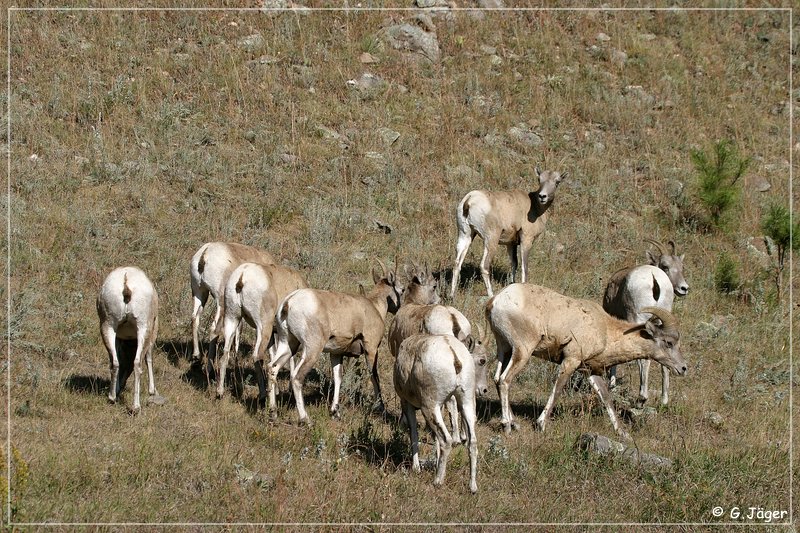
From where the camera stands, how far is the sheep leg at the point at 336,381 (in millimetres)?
11594

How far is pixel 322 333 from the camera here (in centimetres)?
1119

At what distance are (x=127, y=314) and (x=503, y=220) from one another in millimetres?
7845

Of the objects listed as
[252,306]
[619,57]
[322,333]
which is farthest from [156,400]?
[619,57]

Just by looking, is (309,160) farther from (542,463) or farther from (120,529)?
(120,529)

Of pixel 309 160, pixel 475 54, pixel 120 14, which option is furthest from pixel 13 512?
pixel 475 54

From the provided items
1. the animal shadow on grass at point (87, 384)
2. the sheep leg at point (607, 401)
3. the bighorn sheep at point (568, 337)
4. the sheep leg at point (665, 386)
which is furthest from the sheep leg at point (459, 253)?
the animal shadow on grass at point (87, 384)

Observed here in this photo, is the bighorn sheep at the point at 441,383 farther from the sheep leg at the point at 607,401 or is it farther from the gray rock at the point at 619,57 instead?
the gray rock at the point at 619,57

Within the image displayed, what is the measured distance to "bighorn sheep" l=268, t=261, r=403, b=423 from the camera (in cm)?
1110

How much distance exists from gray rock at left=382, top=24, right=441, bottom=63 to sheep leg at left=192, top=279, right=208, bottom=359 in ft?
38.8

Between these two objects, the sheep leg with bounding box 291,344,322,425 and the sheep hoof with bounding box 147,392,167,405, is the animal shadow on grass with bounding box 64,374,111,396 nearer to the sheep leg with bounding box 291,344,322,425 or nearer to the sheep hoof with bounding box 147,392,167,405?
the sheep hoof with bounding box 147,392,167,405

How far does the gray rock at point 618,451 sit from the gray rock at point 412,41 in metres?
14.5

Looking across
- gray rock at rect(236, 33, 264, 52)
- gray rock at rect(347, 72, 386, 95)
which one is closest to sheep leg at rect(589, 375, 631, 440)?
gray rock at rect(347, 72, 386, 95)

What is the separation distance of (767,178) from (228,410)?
16.0 m

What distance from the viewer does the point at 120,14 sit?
874 inches
